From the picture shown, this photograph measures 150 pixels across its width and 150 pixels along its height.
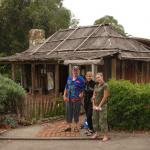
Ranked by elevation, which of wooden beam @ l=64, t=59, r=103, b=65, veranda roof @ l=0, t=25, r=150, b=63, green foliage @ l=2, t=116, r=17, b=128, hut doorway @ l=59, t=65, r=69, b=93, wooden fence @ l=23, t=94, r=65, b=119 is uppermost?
veranda roof @ l=0, t=25, r=150, b=63

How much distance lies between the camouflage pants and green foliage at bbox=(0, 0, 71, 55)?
2452 centimetres

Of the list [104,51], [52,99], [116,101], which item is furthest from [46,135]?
[104,51]

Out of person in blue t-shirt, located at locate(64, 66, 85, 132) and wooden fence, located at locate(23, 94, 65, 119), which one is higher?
person in blue t-shirt, located at locate(64, 66, 85, 132)

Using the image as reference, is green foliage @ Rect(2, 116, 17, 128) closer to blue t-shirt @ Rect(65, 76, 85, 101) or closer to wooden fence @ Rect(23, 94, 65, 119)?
wooden fence @ Rect(23, 94, 65, 119)

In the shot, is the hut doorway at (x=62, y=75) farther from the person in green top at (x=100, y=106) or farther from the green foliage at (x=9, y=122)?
the person in green top at (x=100, y=106)

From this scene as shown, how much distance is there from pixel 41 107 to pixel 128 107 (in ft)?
11.9

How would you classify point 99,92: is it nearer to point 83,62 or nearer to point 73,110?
point 73,110

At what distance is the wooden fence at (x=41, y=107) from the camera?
523 inches

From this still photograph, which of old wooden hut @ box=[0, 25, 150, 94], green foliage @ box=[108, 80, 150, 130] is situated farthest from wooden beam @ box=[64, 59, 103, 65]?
green foliage @ box=[108, 80, 150, 130]

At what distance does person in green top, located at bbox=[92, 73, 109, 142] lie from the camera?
10.0 metres

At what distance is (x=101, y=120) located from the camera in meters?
10.1

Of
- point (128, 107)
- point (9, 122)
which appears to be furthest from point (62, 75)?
point (128, 107)

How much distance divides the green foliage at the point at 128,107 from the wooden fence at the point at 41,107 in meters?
3.13

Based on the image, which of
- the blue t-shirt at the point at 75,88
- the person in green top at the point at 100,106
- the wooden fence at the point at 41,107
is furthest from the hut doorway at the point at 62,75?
the person in green top at the point at 100,106
